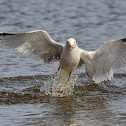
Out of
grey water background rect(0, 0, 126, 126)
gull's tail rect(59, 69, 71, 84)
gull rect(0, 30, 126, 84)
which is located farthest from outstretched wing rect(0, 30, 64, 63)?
grey water background rect(0, 0, 126, 126)

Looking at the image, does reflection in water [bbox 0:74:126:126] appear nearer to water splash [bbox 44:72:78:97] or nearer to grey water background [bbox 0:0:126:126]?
grey water background [bbox 0:0:126:126]

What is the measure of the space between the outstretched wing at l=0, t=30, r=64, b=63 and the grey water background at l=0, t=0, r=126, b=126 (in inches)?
30.5

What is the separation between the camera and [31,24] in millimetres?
14594

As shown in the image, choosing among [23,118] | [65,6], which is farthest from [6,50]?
[65,6]

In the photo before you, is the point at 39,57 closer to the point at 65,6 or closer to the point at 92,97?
the point at 92,97

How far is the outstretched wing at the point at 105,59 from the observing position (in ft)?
23.4

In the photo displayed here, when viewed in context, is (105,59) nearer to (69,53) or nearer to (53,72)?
(69,53)

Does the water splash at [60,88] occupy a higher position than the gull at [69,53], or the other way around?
the gull at [69,53]

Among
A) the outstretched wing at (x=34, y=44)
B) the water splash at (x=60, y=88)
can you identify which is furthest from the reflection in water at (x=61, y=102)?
the outstretched wing at (x=34, y=44)

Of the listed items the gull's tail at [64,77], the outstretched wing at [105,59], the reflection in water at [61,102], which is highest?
the outstretched wing at [105,59]

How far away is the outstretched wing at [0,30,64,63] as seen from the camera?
745 centimetres

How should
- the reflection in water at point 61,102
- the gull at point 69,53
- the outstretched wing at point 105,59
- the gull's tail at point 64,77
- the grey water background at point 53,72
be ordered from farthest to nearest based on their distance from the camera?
the gull's tail at point 64,77 < the gull at point 69,53 < the outstretched wing at point 105,59 < the grey water background at point 53,72 < the reflection in water at point 61,102

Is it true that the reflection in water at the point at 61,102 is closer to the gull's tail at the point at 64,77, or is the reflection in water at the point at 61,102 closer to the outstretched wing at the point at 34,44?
the gull's tail at the point at 64,77

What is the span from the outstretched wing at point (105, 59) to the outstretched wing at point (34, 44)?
645mm
